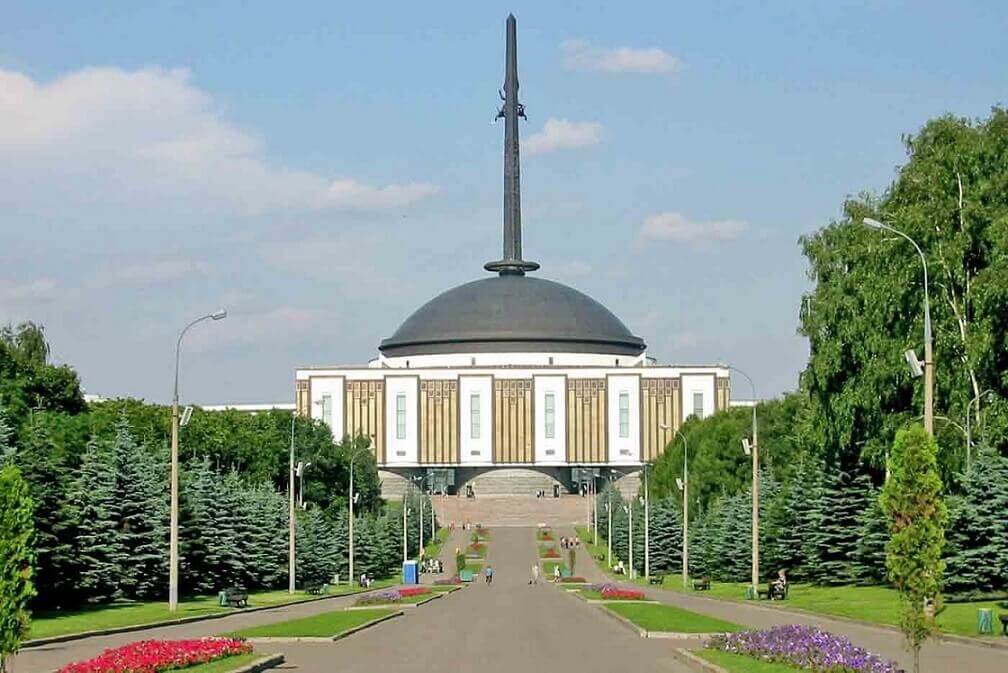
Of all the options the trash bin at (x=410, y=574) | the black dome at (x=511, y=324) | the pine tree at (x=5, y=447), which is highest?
the black dome at (x=511, y=324)

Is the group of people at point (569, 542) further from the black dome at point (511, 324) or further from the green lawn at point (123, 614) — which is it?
the green lawn at point (123, 614)

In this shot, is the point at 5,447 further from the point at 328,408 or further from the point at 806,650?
the point at 328,408

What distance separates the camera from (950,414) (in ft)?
167

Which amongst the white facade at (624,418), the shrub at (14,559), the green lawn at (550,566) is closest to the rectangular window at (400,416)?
the white facade at (624,418)

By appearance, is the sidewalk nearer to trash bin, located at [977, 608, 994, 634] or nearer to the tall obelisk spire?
trash bin, located at [977, 608, 994, 634]

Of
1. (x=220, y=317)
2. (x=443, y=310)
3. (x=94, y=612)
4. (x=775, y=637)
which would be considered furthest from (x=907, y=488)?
(x=443, y=310)

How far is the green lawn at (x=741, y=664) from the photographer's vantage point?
21734 millimetres

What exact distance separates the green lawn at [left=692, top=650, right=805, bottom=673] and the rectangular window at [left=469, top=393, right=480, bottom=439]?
6024 inches

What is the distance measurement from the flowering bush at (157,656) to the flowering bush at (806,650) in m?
7.39

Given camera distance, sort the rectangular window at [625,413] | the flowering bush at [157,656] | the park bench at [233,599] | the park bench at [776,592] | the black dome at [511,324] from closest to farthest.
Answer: the flowering bush at [157,656] → the park bench at [233,599] → the park bench at [776,592] → the rectangular window at [625,413] → the black dome at [511,324]

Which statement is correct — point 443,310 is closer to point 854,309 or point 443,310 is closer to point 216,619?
point 854,309

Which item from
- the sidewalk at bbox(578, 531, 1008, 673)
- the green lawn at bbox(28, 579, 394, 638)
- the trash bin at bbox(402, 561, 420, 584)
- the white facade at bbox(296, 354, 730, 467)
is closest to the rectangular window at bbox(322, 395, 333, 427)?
the white facade at bbox(296, 354, 730, 467)

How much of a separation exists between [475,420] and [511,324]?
44.8 feet

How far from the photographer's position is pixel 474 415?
17938 centimetres
